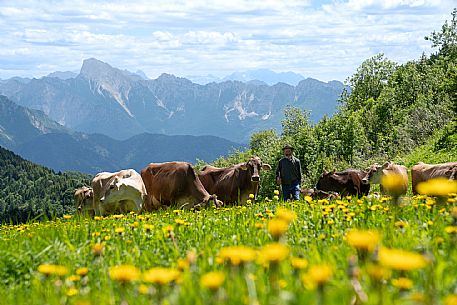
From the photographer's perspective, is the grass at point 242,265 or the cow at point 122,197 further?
the cow at point 122,197

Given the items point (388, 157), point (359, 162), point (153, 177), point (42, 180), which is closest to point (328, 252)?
point (153, 177)

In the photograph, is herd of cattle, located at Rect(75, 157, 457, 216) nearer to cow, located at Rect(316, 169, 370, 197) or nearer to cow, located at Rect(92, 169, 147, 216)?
cow, located at Rect(92, 169, 147, 216)

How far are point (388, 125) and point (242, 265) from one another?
68.0 metres

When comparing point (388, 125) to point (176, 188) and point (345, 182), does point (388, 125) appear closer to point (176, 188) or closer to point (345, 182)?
point (345, 182)

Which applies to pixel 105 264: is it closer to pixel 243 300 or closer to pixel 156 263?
pixel 156 263

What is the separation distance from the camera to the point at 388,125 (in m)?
Answer: 68.4

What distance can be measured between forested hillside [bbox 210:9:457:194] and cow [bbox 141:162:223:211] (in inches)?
636

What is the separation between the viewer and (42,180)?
198 meters

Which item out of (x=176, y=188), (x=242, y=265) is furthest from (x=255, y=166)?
(x=242, y=265)

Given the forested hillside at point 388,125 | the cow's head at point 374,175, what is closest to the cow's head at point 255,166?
the cow's head at point 374,175

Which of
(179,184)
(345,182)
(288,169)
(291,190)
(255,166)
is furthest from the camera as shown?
(345,182)

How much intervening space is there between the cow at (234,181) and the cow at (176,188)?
99.3 inches

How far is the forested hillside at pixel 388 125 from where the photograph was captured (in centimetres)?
4144

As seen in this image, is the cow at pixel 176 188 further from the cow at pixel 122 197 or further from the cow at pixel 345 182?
the cow at pixel 345 182
